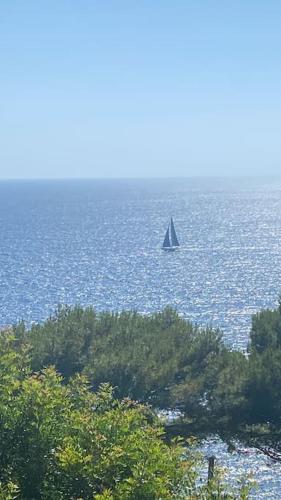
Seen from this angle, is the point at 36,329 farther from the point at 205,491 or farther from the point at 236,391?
the point at 205,491

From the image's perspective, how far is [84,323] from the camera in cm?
4381

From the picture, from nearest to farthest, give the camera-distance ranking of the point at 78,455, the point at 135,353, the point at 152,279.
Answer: the point at 78,455 < the point at 135,353 < the point at 152,279

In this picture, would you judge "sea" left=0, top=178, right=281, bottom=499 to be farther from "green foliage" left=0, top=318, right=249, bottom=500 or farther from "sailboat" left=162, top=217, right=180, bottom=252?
"green foliage" left=0, top=318, right=249, bottom=500

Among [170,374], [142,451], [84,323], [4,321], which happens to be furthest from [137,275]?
[142,451]

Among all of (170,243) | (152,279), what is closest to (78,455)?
(152,279)

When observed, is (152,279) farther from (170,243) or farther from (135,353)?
(135,353)

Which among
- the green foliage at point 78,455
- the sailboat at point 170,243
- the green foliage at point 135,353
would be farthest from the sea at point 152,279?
the green foliage at point 78,455

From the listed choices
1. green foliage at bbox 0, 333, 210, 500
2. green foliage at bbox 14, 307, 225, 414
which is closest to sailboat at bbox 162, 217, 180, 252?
green foliage at bbox 14, 307, 225, 414

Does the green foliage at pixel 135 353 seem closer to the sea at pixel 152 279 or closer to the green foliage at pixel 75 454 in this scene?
the sea at pixel 152 279

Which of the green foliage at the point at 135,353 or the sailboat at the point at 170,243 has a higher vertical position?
the green foliage at the point at 135,353

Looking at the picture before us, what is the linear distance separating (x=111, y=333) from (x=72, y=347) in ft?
11.1

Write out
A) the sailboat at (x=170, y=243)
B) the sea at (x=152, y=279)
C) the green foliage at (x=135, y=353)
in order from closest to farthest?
the green foliage at (x=135, y=353) → the sea at (x=152, y=279) → the sailboat at (x=170, y=243)

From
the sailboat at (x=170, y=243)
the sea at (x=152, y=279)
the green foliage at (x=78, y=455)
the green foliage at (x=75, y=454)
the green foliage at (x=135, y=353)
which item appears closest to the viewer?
the green foliage at (x=78, y=455)

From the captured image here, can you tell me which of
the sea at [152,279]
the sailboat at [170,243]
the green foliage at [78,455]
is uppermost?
the green foliage at [78,455]
